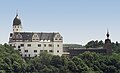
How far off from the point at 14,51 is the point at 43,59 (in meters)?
8.68

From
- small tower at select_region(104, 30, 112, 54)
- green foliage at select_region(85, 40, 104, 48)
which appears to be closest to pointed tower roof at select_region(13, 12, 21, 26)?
small tower at select_region(104, 30, 112, 54)

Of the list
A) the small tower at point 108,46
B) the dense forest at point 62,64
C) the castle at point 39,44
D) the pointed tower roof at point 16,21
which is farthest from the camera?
the pointed tower roof at point 16,21

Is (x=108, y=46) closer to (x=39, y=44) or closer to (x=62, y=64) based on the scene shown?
(x=39, y=44)

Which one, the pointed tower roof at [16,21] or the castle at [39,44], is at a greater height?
the pointed tower roof at [16,21]

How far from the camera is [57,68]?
196 feet

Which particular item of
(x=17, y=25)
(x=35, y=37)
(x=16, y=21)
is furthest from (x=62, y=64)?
(x=16, y=21)

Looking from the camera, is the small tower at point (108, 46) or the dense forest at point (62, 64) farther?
the small tower at point (108, 46)

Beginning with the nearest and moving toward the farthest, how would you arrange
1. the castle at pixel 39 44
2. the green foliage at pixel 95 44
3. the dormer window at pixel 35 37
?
the castle at pixel 39 44 → the dormer window at pixel 35 37 → the green foliage at pixel 95 44

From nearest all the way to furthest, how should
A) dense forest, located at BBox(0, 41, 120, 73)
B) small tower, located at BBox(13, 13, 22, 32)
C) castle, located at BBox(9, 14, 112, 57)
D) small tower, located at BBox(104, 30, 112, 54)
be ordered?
dense forest, located at BBox(0, 41, 120, 73) → small tower, located at BBox(104, 30, 112, 54) → castle, located at BBox(9, 14, 112, 57) → small tower, located at BBox(13, 13, 22, 32)

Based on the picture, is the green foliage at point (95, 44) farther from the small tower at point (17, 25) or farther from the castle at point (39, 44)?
the small tower at point (17, 25)

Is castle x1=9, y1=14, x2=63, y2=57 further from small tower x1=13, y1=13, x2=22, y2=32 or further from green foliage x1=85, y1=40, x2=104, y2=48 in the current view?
green foliage x1=85, y1=40, x2=104, y2=48

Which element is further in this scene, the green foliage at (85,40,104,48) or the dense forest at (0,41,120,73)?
the green foliage at (85,40,104,48)

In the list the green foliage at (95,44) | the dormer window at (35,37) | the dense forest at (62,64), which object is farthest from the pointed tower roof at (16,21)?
the green foliage at (95,44)

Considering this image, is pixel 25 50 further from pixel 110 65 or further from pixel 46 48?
pixel 110 65
